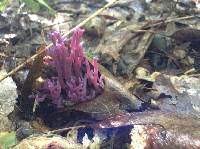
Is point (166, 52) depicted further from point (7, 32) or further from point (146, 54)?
point (7, 32)

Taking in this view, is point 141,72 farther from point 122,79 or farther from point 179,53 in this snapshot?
point 179,53

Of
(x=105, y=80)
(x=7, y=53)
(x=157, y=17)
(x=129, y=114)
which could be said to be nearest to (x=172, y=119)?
(x=129, y=114)

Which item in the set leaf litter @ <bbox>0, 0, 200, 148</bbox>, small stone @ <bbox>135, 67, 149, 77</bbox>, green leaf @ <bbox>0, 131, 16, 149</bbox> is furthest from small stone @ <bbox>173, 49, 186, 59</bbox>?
green leaf @ <bbox>0, 131, 16, 149</bbox>

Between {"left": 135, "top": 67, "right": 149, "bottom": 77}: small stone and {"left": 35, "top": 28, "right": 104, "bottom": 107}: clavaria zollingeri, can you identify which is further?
{"left": 135, "top": 67, "right": 149, "bottom": 77}: small stone

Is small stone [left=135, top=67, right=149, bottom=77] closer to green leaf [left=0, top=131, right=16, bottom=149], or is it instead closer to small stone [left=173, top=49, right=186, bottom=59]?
small stone [left=173, top=49, right=186, bottom=59]

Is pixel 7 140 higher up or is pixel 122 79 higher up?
pixel 122 79

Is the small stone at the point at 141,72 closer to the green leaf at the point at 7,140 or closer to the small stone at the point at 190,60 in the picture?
the small stone at the point at 190,60

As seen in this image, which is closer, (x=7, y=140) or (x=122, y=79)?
(x=7, y=140)

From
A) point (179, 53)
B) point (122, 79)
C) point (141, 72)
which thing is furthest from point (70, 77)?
point (179, 53)
